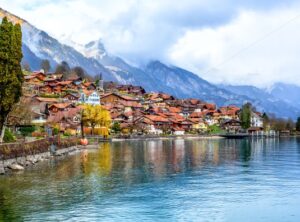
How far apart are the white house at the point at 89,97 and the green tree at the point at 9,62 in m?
126

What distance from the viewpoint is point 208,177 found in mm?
50438

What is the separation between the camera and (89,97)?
189750 mm

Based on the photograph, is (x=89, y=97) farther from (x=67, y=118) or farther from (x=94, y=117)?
(x=94, y=117)

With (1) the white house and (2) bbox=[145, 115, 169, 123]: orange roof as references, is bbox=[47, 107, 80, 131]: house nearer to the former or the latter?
(1) the white house

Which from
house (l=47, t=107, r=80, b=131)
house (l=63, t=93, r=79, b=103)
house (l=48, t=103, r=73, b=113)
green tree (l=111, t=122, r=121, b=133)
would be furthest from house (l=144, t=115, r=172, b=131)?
house (l=47, t=107, r=80, b=131)

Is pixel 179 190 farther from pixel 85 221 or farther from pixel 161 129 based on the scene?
pixel 161 129

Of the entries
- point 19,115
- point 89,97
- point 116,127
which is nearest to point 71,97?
point 89,97

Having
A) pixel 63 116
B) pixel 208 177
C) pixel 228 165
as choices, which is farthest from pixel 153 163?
pixel 63 116

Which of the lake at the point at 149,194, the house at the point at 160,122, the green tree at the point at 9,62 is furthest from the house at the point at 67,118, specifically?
the green tree at the point at 9,62

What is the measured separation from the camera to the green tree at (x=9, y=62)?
5471 centimetres

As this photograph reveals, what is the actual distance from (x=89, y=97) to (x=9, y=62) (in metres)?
135


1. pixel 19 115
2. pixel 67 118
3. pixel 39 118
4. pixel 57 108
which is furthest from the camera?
pixel 57 108

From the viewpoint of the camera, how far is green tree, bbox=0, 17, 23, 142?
54709 mm

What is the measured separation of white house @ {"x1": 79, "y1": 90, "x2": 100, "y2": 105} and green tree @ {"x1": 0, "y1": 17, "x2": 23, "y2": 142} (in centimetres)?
12583
